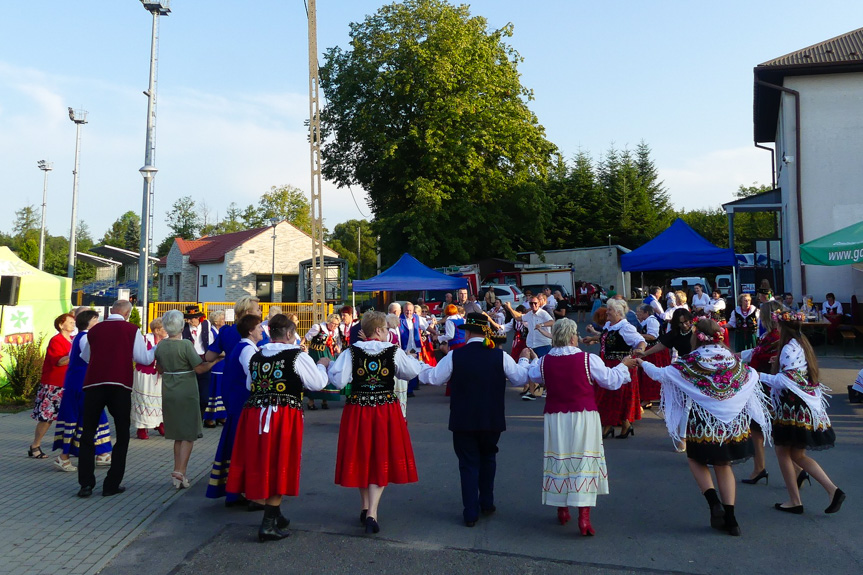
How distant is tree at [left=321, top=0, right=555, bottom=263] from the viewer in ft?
106

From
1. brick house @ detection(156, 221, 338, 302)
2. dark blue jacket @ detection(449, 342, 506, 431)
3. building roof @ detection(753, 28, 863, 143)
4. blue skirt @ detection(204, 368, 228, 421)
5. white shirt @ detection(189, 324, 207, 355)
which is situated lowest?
blue skirt @ detection(204, 368, 228, 421)

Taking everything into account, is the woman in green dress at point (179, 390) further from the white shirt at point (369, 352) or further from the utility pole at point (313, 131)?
the utility pole at point (313, 131)

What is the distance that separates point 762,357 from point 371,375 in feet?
12.7

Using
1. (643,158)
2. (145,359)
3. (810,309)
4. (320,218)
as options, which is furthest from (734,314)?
(643,158)

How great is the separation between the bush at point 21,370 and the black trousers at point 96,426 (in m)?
6.72

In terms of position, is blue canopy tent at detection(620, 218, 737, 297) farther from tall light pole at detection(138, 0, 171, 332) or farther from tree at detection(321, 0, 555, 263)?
tree at detection(321, 0, 555, 263)

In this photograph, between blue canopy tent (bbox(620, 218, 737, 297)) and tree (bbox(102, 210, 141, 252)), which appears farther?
tree (bbox(102, 210, 141, 252))

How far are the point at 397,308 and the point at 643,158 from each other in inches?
1875

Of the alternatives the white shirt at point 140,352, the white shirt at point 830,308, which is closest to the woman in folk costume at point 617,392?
the white shirt at point 140,352

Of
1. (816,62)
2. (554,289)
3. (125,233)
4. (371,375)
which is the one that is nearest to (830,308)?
(816,62)

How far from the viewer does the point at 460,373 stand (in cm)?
564

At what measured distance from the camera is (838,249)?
14.0m

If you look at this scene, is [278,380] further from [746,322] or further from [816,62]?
[816,62]

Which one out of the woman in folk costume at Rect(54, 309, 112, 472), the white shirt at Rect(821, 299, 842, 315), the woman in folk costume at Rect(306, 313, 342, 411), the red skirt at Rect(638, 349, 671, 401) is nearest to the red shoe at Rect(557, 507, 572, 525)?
the woman in folk costume at Rect(54, 309, 112, 472)
